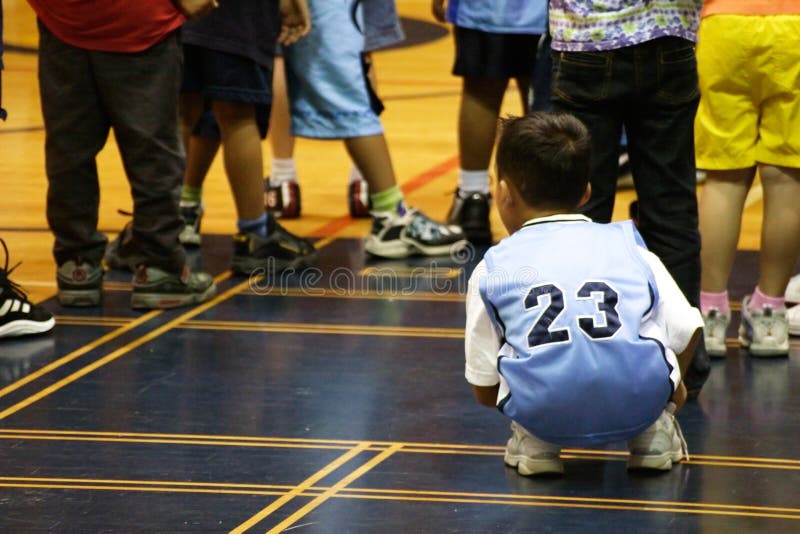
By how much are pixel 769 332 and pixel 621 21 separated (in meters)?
0.94

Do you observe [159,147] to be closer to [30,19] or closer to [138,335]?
[138,335]

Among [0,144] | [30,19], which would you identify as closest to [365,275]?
[0,144]

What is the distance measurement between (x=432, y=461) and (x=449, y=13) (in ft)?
7.49

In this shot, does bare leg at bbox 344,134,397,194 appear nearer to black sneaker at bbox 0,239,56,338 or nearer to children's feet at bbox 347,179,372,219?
children's feet at bbox 347,179,372,219

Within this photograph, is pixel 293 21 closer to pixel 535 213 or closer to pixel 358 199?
pixel 358 199

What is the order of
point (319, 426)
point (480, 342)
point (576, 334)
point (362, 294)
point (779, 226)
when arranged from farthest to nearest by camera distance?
point (362, 294) → point (779, 226) → point (319, 426) → point (480, 342) → point (576, 334)

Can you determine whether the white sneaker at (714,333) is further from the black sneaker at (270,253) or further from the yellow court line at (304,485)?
the black sneaker at (270,253)

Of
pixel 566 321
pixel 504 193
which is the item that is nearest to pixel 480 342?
pixel 566 321

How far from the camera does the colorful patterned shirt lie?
119 inches

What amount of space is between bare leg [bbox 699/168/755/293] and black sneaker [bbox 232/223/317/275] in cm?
139

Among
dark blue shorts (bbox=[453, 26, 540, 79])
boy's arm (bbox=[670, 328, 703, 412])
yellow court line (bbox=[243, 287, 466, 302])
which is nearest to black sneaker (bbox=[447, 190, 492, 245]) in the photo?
dark blue shorts (bbox=[453, 26, 540, 79])

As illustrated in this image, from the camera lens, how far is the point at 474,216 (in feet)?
15.9

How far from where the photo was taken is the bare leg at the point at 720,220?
11.6 ft

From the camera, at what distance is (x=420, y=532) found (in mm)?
2451
